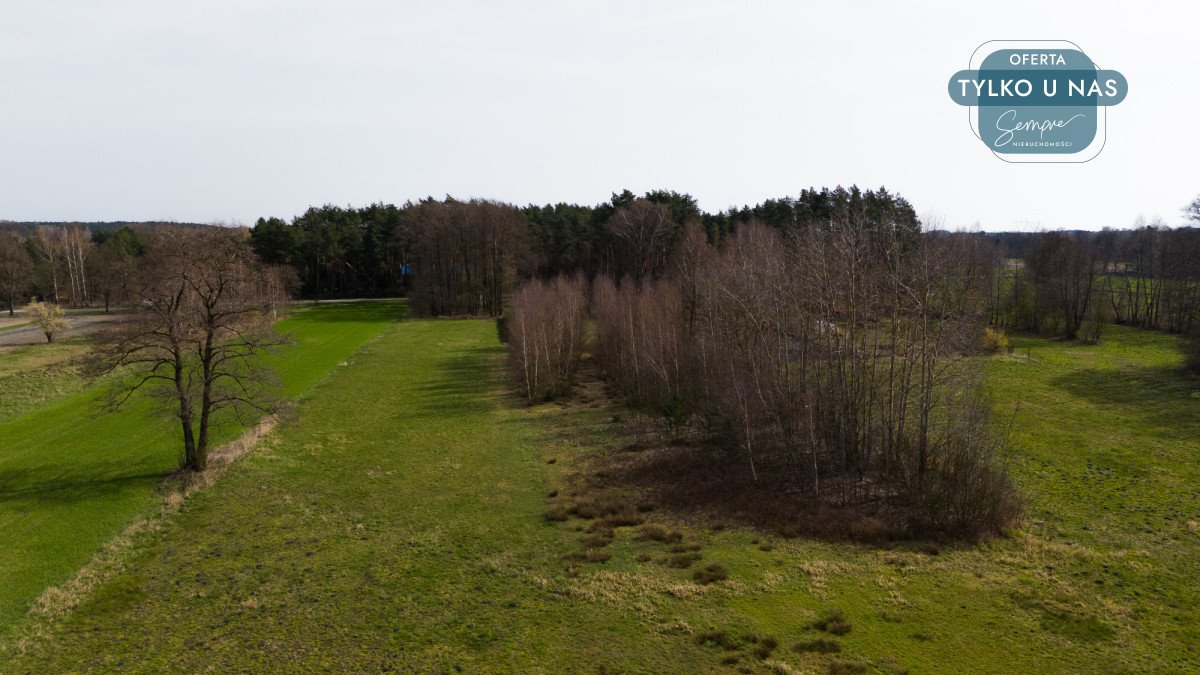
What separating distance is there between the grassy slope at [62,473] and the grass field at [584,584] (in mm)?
2071

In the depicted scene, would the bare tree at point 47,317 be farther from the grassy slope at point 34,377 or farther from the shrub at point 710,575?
the shrub at point 710,575

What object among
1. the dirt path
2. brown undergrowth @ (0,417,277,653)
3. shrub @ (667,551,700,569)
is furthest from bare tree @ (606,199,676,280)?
shrub @ (667,551,700,569)

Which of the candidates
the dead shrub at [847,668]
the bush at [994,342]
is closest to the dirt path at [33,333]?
the dead shrub at [847,668]

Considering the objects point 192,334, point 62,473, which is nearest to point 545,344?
point 192,334

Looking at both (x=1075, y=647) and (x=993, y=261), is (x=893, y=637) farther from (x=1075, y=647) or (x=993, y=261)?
(x=993, y=261)

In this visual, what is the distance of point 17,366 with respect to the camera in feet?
163

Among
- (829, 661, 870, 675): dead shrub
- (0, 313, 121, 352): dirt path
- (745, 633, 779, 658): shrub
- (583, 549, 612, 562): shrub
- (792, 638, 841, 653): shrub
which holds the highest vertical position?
(0, 313, 121, 352): dirt path

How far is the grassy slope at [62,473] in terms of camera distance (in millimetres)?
20250

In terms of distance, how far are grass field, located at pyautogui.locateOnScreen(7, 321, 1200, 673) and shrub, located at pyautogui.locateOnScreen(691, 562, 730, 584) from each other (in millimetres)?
346

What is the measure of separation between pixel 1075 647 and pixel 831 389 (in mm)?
12272

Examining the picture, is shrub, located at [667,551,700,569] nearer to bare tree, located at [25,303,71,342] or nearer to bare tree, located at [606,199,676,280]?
bare tree, located at [606,199,676,280]

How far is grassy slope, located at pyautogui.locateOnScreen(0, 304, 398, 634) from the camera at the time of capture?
2025 cm

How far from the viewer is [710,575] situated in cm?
1859

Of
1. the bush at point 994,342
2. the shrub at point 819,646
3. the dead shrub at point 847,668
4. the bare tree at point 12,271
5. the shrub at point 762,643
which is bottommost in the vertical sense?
the shrub at point 762,643
